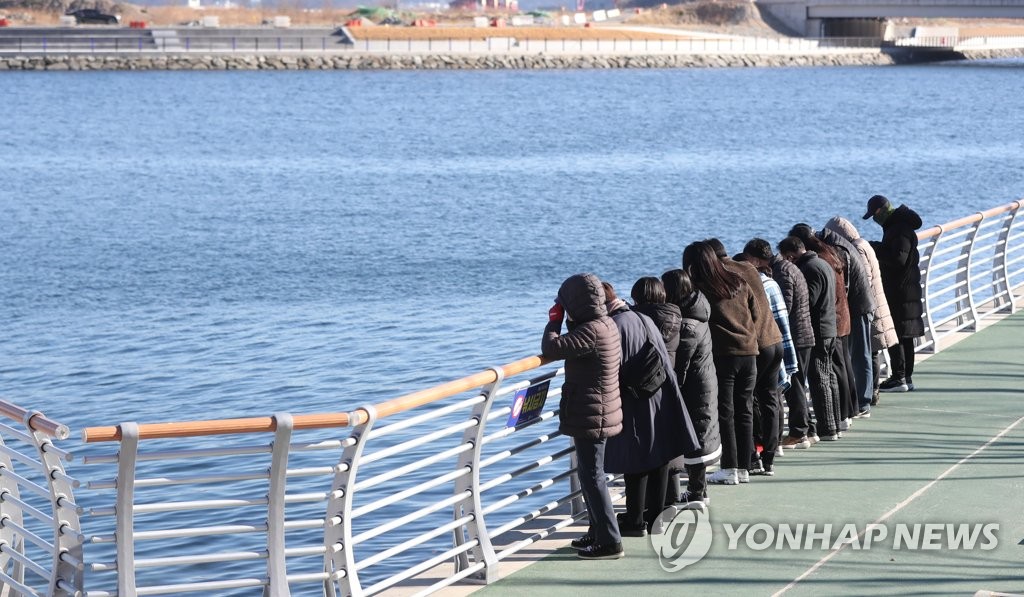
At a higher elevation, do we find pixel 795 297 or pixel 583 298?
pixel 583 298

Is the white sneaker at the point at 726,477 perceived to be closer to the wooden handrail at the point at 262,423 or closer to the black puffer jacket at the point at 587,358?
the black puffer jacket at the point at 587,358

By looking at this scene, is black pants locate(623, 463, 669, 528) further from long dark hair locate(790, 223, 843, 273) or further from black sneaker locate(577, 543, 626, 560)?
long dark hair locate(790, 223, 843, 273)

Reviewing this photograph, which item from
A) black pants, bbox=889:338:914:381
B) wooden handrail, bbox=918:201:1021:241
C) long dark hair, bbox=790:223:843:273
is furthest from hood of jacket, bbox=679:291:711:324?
wooden handrail, bbox=918:201:1021:241

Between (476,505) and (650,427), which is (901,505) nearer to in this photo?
(650,427)

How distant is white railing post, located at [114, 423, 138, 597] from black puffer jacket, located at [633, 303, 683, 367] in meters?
3.09

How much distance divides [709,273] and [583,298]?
1.49 meters

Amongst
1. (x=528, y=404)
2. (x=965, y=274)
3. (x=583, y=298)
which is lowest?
(x=965, y=274)

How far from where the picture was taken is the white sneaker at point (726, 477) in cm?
876

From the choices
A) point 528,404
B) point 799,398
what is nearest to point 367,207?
point 799,398

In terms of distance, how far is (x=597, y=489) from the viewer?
7.31 meters

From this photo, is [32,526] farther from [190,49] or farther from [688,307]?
[190,49]

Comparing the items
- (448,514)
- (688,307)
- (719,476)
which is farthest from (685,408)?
(448,514)

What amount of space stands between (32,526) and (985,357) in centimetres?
929

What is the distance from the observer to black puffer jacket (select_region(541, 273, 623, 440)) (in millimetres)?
6992
